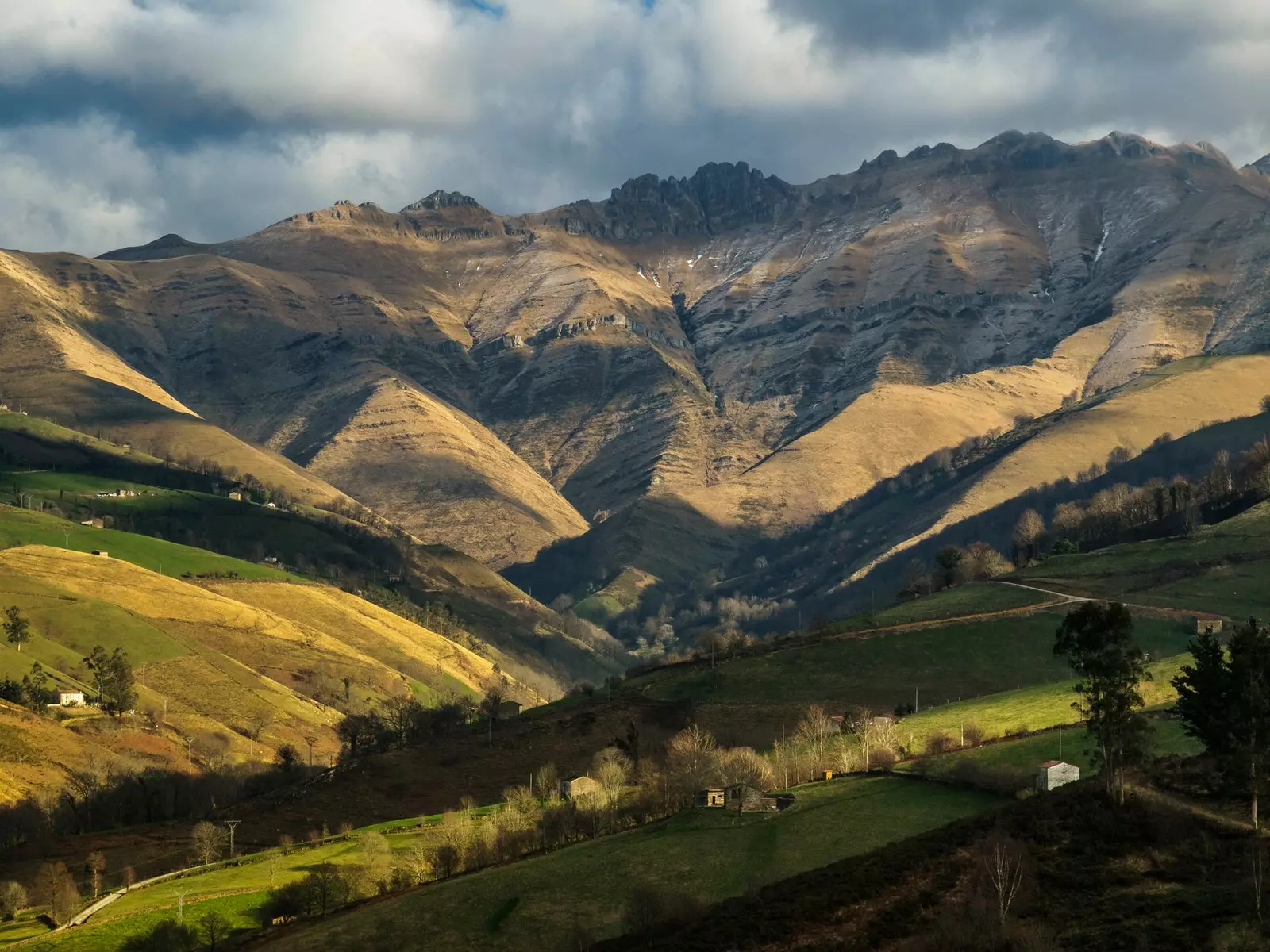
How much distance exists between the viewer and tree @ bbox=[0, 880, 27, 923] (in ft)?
436

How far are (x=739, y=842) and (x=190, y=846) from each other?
2756 inches

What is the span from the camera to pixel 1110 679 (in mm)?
106188

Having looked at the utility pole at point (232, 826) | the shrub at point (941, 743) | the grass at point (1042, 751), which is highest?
the grass at point (1042, 751)

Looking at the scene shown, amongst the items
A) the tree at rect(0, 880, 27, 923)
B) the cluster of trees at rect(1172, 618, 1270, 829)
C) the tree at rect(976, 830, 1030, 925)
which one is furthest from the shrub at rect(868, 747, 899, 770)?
the tree at rect(0, 880, 27, 923)

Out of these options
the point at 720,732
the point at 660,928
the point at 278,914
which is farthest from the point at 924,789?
the point at 720,732

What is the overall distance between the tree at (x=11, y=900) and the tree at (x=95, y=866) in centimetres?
605

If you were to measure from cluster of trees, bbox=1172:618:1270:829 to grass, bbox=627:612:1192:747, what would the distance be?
64.7 meters

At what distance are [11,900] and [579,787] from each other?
171 ft

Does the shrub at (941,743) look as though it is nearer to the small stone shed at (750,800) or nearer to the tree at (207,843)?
the small stone shed at (750,800)

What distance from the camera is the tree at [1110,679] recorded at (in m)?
104

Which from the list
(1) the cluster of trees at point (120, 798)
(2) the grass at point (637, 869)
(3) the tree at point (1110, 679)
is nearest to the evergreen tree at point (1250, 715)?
(3) the tree at point (1110, 679)

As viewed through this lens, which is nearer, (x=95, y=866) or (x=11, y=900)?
(x=11, y=900)

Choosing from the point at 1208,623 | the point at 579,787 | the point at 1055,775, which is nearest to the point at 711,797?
the point at 1055,775

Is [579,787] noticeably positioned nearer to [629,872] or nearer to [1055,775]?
[629,872]
